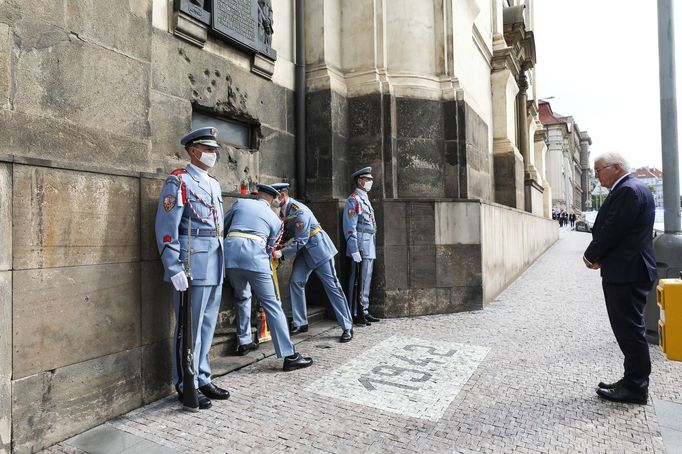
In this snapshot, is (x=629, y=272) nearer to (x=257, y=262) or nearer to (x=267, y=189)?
(x=257, y=262)

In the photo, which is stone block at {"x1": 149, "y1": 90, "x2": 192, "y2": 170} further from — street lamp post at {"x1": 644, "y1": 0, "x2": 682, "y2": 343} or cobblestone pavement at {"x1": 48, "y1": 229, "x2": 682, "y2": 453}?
street lamp post at {"x1": 644, "y1": 0, "x2": 682, "y2": 343}

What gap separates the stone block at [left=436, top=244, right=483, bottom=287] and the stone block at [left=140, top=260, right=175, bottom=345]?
4.20 meters

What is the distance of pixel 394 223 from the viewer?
686 cm

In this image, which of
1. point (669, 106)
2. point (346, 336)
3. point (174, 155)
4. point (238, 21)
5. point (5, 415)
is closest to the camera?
point (5, 415)

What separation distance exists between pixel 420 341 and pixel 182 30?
14.1ft

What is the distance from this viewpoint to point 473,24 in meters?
10.4

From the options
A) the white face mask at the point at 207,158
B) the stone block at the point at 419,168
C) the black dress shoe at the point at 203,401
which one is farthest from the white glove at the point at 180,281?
the stone block at the point at 419,168

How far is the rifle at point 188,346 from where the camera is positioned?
3484mm

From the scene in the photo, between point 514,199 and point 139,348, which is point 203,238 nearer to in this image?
point 139,348

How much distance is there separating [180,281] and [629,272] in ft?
11.1

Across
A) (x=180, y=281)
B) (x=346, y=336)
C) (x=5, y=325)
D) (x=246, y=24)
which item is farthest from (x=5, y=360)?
(x=246, y=24)

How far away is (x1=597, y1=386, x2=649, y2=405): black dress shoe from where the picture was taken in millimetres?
3492

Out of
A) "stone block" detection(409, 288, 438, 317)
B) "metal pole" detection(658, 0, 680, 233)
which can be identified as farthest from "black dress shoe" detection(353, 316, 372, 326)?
"metal pole" detection(658, 0, 680, 233)

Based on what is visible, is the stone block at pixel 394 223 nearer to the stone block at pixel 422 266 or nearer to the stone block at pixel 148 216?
the stone block at pixel 422 266
